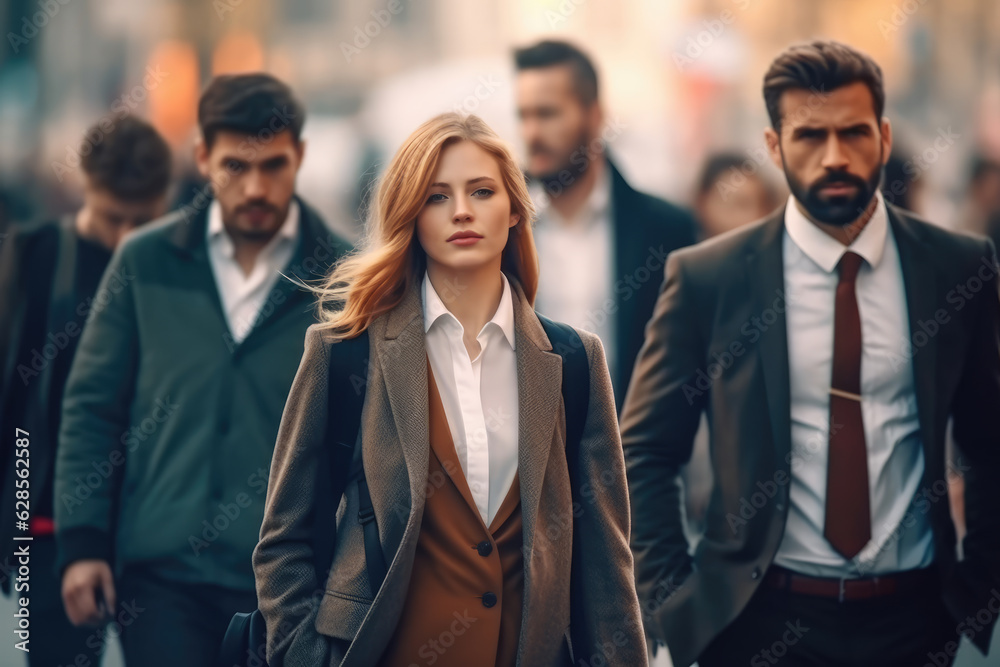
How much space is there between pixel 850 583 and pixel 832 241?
1.04m

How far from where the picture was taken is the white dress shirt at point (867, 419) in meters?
3.41

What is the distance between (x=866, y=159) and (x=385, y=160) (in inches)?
115

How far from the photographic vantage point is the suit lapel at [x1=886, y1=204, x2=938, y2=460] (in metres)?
3.41

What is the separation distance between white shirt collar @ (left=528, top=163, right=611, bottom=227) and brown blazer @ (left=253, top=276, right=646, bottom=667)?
6.77 feet

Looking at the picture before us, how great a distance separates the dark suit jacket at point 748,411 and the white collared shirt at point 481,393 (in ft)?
3.32

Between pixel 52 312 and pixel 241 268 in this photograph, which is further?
pixel 52 312

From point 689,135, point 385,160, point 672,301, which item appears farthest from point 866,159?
point 385,160

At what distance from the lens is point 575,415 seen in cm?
272

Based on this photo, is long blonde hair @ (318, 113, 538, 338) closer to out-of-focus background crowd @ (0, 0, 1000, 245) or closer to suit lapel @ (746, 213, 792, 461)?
suit lapel @ (746, 213, 792, 461)

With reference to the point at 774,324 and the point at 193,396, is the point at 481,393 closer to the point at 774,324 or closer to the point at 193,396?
the point at 774,324

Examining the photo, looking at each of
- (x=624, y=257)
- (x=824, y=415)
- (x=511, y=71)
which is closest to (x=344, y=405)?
(x=824, y=415)

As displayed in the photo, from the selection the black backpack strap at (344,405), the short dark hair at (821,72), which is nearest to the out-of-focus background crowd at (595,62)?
the short dark hair at (821,72)

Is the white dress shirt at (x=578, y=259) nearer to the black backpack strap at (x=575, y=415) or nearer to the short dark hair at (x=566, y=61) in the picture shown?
the short dark hair at (x=566, y=61)

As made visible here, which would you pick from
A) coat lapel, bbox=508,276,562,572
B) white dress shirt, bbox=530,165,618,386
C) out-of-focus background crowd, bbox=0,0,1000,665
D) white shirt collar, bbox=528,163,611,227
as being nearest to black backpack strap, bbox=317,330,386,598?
coat lapel, bbox=508,276,562,572
